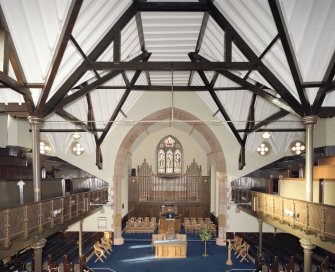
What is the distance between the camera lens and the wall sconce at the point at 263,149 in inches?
811

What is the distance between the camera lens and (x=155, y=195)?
2572 cm

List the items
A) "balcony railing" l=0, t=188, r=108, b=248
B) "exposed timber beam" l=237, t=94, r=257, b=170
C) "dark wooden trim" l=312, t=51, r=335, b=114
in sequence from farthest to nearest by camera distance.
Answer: "exposed timber beam" l=237, t=94, r=257, b=170
"dark wooden trim" l=312, t=51, r=335, b=114
"balcony railing" l=0, t=188, r=108, b=248

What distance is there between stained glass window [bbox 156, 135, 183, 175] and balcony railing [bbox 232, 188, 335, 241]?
40.6 ft

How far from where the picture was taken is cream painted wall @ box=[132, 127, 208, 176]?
27.2m

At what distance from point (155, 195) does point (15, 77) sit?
15.8 metres

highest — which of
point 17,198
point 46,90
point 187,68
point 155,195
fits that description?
point 187,68

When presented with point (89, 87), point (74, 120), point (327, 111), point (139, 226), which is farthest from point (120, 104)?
point (327, 111)

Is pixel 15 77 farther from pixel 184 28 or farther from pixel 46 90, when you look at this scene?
pixel 184 28

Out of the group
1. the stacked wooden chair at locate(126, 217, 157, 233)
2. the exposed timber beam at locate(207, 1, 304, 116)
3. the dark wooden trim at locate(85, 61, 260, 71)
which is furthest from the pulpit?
the exposed timber beam at locate(207, 1, 304, 116)

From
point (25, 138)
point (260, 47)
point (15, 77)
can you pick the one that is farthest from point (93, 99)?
point (260, 47)

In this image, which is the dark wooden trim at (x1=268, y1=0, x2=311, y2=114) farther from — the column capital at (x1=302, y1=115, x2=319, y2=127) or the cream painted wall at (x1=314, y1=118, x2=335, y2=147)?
the cream painted wall at (x1=314, y1=118, x2=335, y2=147)

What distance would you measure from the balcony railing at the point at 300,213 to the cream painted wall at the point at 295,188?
0.95 m

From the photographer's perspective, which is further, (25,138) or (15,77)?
(25,138)

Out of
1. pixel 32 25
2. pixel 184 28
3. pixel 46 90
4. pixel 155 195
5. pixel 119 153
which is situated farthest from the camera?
pixel 155 195
